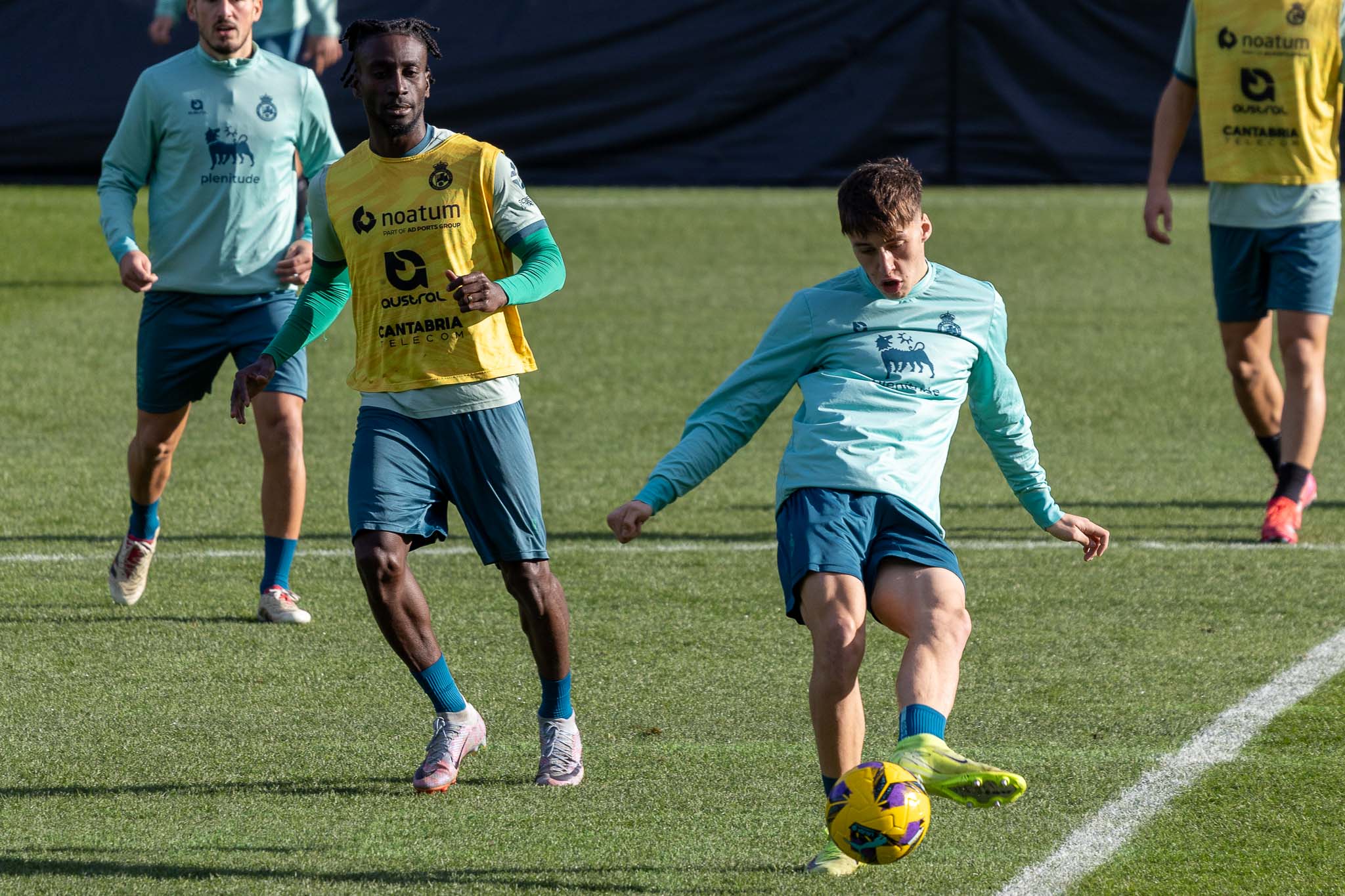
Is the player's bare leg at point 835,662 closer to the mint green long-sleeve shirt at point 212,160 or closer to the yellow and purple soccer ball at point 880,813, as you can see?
the yellow and purple soccer ball at point 880,813

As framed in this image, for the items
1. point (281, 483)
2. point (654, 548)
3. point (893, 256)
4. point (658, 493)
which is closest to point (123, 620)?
point (281, 483)

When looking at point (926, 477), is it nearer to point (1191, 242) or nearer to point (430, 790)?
point (430, 790)

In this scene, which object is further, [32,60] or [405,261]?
[32,60]

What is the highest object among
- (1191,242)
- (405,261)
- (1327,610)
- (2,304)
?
(405,261)

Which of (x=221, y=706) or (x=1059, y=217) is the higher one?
Answer: (x=221, y=706)

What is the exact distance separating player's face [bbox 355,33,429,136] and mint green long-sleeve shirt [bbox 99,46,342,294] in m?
1.87

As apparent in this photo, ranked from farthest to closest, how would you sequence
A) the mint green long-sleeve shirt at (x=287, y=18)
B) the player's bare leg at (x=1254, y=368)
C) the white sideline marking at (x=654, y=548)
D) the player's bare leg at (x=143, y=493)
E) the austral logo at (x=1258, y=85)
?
the mint green long-sleeve shirt at (x=287, y=18)
the player's bare leg at (x=1254, y=368)
the austral logo at (x=1258, y=85)
the white sideline marking at (x=654, y=548)
the player's bare leg at (x=143, y=493)

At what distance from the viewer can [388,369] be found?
4.93 m

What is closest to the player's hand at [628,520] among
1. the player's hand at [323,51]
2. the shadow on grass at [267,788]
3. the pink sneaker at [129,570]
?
the shadow on grass at [267,788]

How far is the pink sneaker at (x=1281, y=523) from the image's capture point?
766 cm

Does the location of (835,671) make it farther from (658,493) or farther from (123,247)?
(123,247)

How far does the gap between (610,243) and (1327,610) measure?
9.98 m

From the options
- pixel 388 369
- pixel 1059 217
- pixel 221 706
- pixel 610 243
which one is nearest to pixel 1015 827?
pixel 388 369

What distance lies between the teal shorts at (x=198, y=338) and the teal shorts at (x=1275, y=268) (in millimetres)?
3841
